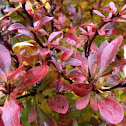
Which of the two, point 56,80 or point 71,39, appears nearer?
point 56,80

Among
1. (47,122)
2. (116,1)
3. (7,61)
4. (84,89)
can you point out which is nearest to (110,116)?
(84,89)

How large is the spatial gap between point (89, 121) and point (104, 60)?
303 millimetres

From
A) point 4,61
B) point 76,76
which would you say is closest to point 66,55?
point 76,76

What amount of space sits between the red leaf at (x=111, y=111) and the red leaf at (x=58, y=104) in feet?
0.35

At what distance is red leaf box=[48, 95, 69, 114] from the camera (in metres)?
0.48

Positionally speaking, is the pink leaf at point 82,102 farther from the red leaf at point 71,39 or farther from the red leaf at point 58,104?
the red leaf at point 71,39

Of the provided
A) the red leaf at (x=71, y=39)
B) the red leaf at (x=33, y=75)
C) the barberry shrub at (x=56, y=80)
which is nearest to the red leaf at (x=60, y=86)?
the barberry shrub at (x=56, y=80)

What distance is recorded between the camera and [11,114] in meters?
0.38

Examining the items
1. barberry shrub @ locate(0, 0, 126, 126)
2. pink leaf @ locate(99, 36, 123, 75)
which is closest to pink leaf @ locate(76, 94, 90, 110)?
barberry shrub @ locate(0, 0, 126, 126)

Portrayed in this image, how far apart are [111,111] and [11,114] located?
267 millimetres

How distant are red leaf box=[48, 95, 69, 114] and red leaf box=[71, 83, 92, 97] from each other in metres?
0.06

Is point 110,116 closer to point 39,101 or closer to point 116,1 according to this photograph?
point 39,101

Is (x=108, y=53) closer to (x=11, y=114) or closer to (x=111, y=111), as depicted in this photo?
(x=111, y=111)

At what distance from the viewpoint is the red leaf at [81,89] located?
46 cm
